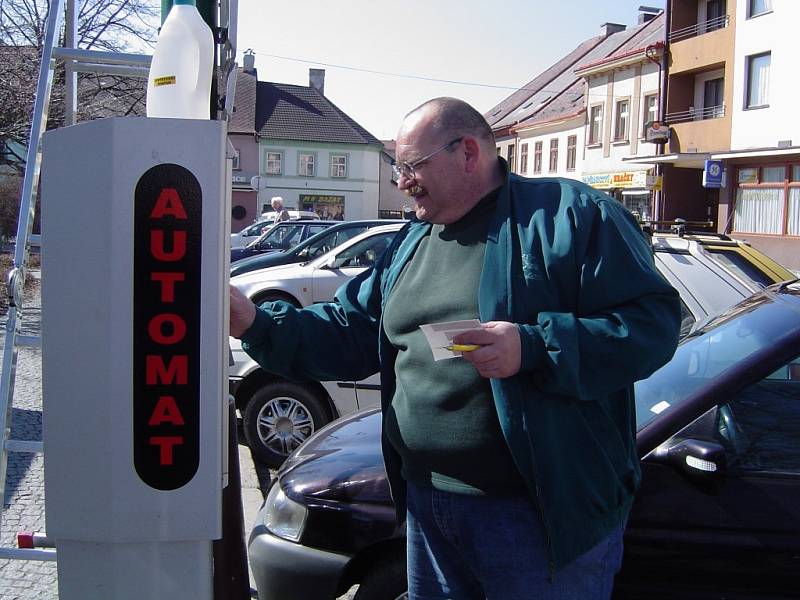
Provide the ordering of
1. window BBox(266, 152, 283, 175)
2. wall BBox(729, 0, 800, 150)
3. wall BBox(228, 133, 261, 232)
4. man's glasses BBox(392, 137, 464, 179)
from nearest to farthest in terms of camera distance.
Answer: man's glasses BBox(392, 137, 464, 179) < wall BBox(729, 0, 800, 150) < wall BBox(228, 133, 261, 232) < window BBox(266, 152, 283, 175)

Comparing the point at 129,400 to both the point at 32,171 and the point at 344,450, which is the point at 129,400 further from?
the point at 344,450

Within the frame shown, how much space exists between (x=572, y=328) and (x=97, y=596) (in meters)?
1.23

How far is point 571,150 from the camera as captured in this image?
40.9 m

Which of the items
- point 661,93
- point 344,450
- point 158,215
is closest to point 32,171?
point 158,215

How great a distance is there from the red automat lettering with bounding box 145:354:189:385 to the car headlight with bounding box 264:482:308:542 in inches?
62.9

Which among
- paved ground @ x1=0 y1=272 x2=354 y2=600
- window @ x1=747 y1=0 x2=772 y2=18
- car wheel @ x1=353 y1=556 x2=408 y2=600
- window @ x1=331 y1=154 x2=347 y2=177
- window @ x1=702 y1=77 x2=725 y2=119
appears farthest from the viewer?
window @ x1=331 y1=154 x2=347 y2=177

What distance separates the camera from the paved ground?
4.06 meters

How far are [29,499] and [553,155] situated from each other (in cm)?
3973

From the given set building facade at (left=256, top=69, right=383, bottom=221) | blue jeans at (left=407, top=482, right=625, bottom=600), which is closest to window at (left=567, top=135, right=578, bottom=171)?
building facade at (left=256, top=69, right=383, bottom=221)

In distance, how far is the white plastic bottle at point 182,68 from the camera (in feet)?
6.64

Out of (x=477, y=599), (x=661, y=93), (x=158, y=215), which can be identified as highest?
(x=661, y=93)

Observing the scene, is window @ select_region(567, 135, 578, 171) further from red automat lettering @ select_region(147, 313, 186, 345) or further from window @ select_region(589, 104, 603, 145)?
red automat lettering @ select_region(147, 313, 186, 345)

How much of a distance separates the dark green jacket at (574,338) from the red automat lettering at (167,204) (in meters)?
0.74

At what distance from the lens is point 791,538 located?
284 cm
